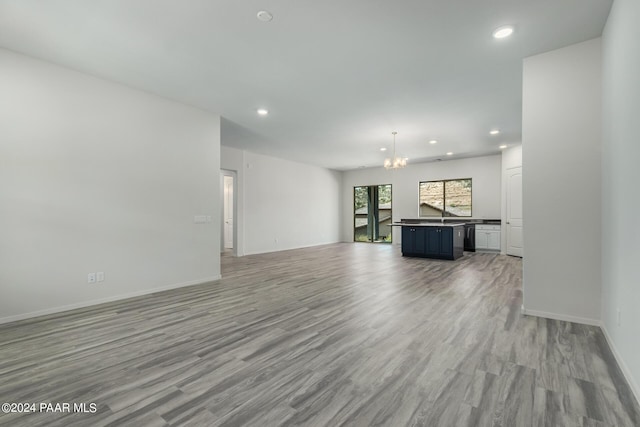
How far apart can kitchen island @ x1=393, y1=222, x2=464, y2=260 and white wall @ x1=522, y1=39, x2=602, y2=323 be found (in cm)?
393

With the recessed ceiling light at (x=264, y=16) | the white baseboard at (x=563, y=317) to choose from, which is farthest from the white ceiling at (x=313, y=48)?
the white baseboard at (x=563, y=317)

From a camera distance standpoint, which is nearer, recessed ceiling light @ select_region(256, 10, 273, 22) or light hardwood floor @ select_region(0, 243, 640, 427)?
light hardwood floor @ select_region(0, 243, 640, 427)

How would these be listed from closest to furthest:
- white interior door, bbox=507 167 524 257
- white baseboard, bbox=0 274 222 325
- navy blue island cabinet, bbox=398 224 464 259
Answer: white baseboard, bbox=0 274 222 325, navy blue island cabinet, bbox=398 224 464 259, white interior door, bbox=507 167 524 257

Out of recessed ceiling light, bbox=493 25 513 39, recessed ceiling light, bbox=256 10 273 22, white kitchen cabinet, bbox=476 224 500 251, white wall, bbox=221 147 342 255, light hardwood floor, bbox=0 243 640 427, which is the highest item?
recessed ceiling light, bbox=493 25 513 39

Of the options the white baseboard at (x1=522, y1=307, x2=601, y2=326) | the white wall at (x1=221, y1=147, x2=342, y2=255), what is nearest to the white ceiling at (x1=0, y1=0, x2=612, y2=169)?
the white baseboard at (x1=522, y1=307, x2=601, y2=326)

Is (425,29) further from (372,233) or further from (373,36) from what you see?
(372,233)

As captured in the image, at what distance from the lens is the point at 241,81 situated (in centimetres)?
393

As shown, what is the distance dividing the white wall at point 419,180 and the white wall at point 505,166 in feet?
2.07

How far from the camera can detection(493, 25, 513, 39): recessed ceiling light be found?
2.79 meters

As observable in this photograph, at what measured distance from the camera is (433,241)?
7352 mm

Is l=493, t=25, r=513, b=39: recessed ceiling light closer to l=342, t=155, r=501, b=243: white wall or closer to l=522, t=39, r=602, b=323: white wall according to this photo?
l=522, t=39, r=602, b=323: white wall

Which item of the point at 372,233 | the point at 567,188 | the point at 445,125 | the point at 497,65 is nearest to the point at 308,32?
the point at 497,65

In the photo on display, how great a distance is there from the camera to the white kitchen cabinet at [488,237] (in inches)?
336

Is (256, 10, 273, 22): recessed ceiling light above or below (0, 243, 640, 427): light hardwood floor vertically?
above
